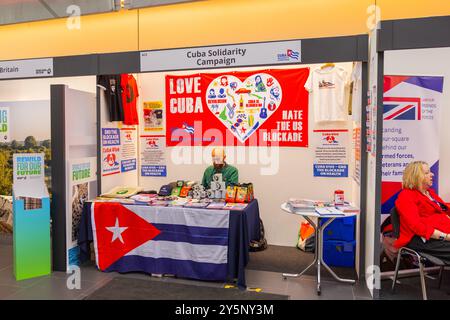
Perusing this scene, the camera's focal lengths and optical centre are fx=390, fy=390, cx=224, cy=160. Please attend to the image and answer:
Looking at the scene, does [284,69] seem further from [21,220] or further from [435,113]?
[21,220]

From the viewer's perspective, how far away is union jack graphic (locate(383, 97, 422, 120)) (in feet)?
13.8

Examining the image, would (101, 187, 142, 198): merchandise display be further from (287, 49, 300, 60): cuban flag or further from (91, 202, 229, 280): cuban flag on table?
(287, 49, 300, 60): cuban flag

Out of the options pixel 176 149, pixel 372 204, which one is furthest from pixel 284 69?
pixel 372 204

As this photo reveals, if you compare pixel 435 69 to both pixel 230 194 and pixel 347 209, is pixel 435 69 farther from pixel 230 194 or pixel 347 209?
pixel 230 194

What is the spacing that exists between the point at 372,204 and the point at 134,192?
8.37ft

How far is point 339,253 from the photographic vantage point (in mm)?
4352

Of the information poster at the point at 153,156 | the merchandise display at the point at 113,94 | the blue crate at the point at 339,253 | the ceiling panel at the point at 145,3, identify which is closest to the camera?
the blue crate at the point at 339,253

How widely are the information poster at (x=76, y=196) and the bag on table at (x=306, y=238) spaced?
2.63m

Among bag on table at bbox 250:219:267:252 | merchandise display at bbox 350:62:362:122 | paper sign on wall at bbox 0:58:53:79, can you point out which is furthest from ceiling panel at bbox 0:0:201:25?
bag on table at bbox 250:219:267:252

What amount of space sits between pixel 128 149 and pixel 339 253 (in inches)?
116

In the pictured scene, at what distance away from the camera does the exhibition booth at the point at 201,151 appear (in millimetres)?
3736

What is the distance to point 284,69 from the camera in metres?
5.01

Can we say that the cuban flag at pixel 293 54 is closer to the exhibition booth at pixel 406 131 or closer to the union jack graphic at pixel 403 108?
the exhibition booth at pixel 406 131

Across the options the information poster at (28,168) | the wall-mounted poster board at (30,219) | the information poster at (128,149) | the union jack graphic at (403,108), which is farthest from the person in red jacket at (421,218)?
the information poster at (28,168)
